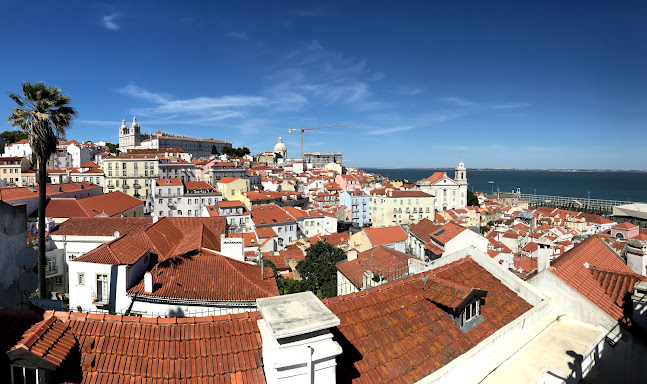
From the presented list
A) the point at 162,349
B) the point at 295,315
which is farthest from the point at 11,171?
the point at 295,315

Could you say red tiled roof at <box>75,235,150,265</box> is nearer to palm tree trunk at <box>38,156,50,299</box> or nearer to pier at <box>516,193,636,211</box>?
palm tree trunk at <box>38,156,50,299</box>

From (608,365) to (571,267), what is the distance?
2744 millimetres

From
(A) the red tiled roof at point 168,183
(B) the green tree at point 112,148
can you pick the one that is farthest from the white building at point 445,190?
(B) the green tree at point 112,148

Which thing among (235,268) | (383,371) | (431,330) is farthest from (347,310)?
(235,268)

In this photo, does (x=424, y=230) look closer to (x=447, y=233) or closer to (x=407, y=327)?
(x=447, y=233)

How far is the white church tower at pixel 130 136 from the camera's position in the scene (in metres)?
131

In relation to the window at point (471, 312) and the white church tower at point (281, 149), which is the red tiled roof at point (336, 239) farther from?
the white church tower at point (281, 149)

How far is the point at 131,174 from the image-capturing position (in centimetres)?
6644

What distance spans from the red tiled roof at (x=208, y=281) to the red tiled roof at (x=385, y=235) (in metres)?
25.3

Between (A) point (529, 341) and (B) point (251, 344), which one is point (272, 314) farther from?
(A) point (529, 341)

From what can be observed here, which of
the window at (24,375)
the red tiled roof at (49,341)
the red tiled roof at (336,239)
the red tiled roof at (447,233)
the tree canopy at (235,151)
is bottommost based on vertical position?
the red tiled roof at (336,239)

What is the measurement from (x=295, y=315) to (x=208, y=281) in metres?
9.80

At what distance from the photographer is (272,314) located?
4.05 m

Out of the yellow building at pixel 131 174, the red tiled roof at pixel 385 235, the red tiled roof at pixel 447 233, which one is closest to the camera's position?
the red tiled roof at pixel 447 233
